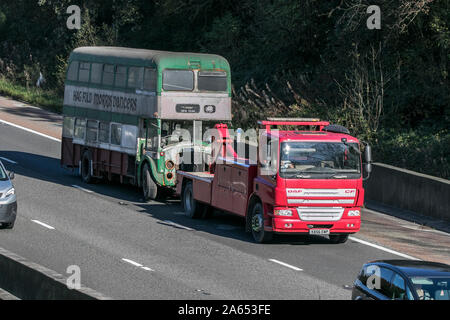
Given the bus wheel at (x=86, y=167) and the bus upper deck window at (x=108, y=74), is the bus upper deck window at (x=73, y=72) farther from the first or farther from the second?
the bus wheel at (x=86, y=167)

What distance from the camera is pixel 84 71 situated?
3088 cm

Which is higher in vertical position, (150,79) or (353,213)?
(150,79)

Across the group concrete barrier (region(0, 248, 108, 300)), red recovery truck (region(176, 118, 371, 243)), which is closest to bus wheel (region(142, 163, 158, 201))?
red recovery truck (region(176, 118, 371, 243))

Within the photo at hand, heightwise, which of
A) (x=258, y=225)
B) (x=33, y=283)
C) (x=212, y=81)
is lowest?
(x=258, y=225)

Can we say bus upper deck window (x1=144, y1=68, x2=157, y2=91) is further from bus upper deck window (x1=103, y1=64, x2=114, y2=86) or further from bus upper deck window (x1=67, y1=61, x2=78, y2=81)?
bus upper deck window (x1=67, y1=61, x2=78, y2=81)

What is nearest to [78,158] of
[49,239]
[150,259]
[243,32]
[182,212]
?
[182,212]

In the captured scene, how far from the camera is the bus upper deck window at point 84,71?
30.6 metres

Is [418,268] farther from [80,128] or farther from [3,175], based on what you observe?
[80,128]

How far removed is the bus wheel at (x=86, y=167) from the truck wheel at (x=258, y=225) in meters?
9.85

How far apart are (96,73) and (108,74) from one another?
0.83 meters

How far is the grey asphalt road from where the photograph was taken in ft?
55.5

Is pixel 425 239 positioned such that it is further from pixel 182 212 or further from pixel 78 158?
pixel 78 158

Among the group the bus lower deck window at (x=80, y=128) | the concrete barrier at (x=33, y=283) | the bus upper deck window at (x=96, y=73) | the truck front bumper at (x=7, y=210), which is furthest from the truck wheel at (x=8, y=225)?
the bus lower deck window at (x=80, y=128)

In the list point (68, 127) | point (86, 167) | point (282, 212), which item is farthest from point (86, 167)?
point (282, 212)
